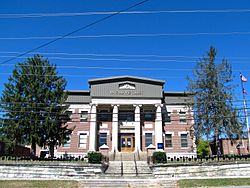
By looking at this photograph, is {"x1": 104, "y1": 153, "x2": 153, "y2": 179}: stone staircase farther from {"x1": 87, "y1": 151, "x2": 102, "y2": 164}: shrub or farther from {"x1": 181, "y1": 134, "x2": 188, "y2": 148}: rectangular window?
{"x1": 181, "y1": 134, "x2": 188, "y2": 148}: rectangular window

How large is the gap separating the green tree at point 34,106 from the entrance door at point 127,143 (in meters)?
9.48

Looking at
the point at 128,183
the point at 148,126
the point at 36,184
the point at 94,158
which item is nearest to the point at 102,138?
the point at 148,126

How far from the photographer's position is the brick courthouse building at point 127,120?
3309 centimetres

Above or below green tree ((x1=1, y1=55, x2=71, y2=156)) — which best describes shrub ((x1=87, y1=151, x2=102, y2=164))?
below

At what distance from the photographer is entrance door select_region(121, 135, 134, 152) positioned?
33438mm

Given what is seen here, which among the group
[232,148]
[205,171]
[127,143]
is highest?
[127,143]

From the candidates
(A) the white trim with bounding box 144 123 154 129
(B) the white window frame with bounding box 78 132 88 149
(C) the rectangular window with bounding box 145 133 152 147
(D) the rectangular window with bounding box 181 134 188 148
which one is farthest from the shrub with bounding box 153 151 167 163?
(B) the white window frame with bounding box 78 132 88 149

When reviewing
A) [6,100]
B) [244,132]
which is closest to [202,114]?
[244,132]

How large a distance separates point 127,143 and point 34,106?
14249mm

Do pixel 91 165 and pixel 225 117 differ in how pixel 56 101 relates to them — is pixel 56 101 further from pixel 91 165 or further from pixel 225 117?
pixel 225 117

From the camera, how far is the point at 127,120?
114ft

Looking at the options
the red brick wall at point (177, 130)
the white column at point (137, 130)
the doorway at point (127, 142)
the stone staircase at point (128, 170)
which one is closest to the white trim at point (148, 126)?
the white column at point (137, 130)

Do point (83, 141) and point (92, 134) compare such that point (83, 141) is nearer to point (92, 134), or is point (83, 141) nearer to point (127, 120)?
point (92, 134)

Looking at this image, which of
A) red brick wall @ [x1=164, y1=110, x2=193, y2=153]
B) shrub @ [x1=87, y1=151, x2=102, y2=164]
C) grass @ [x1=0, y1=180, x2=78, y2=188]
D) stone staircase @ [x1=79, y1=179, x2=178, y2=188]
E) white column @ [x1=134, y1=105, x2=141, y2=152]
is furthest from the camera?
red brick wall @ [x1=164, y1=110, x2=193, y2=153]
